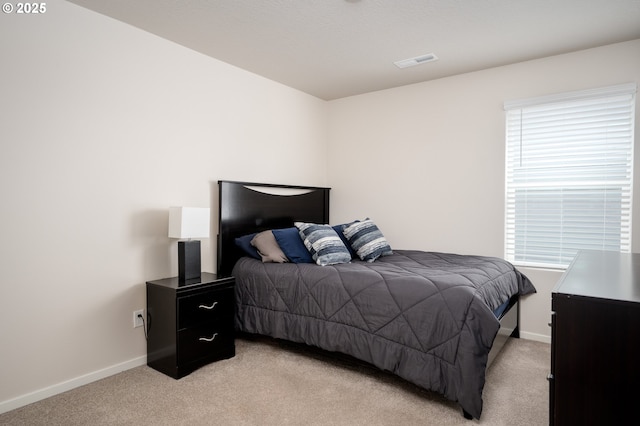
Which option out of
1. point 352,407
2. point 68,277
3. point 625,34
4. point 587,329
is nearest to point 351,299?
point 352,407

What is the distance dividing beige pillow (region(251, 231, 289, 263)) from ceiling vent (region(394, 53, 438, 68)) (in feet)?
6.18

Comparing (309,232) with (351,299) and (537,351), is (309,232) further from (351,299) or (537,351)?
(537,351)

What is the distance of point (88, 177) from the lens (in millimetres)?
2516

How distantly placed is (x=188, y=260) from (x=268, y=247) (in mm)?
724

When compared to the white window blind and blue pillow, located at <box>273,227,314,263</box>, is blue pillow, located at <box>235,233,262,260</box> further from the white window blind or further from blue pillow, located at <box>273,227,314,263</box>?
the white window blind

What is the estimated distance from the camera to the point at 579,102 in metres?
3.14

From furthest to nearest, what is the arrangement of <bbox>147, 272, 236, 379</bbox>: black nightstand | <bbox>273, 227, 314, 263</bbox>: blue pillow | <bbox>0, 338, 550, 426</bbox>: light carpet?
1. <bbox>273, 227, 314, 263</bbox>: blue pillow
2. <bbox>147, 272, 236, 379</bbox>: black nightstand
3. <bbox>0, 338, 550, 426</bbox>: light carpet

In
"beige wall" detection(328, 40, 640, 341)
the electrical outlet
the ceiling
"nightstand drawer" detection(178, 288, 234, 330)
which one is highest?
the ceiling

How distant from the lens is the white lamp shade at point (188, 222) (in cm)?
266

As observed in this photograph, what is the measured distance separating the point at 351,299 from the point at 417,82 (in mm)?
2449

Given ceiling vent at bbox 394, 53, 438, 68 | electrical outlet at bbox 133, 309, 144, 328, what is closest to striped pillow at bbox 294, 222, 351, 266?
electrical outlet at bbox 133, 309, 144, 328

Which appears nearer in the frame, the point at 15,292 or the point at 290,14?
the point at 15,292

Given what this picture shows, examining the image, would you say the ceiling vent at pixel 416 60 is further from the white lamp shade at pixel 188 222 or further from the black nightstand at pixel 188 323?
the black nightstand at pixel 188 323

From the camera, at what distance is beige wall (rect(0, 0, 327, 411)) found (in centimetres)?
221
